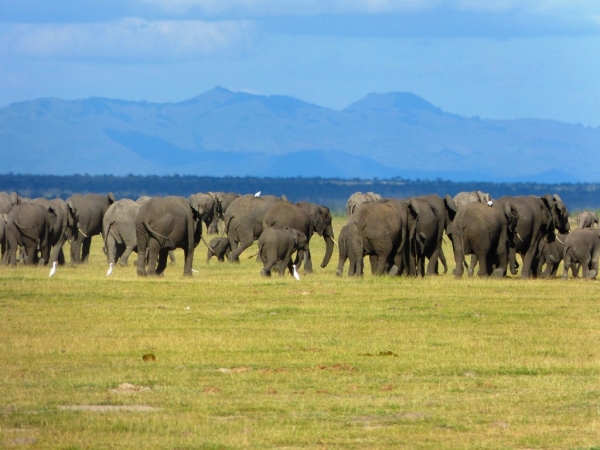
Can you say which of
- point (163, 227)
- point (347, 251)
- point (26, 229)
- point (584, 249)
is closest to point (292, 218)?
point (347, 251)

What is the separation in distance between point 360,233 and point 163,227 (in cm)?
411

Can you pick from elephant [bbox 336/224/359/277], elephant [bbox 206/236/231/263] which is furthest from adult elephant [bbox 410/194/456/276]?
elephant [bbox 206/236/231/263]

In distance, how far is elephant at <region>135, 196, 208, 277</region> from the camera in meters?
26.5

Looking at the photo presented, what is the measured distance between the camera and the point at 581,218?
35062 millimetres

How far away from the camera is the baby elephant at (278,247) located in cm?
2717

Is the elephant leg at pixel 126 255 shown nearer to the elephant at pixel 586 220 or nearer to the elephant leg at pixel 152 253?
the elephant leg at pixel 152 253

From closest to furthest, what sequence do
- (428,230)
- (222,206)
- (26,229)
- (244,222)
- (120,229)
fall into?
(428,230) → (26,229) → (120,229) → (244,222) → (222,206)

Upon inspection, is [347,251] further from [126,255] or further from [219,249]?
[219,249]

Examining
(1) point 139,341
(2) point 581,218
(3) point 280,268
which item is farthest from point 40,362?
(2) point 581,218

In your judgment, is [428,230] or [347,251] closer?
[428,230]

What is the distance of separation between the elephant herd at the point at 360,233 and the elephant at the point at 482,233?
0.8 inches

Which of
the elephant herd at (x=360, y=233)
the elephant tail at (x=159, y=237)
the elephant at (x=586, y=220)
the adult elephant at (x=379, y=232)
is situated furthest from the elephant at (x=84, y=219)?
the elephant at (x=586, y=220)

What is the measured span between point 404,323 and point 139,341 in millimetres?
4316

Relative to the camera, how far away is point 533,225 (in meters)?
29.4
